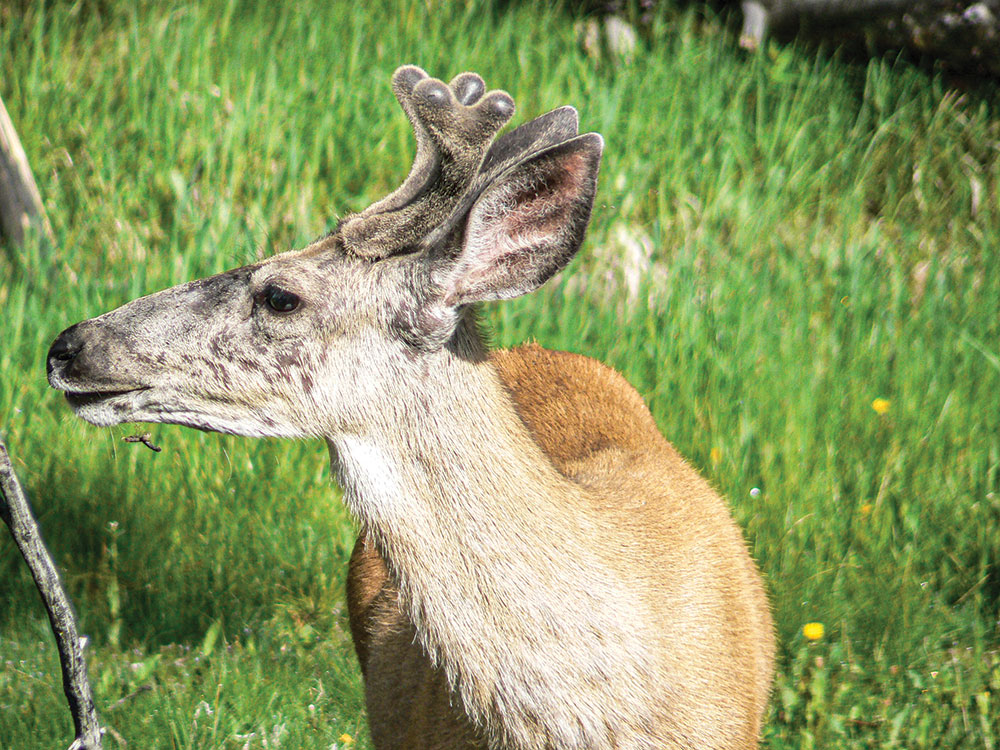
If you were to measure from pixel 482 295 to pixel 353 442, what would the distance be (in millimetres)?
402

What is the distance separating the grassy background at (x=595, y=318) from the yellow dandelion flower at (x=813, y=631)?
0.15ft

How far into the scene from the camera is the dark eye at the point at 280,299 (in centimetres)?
260

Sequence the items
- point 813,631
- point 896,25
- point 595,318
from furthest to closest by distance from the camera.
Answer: point 896,25 → point 595,318 → point 813,631

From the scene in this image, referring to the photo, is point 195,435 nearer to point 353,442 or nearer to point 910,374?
point 353,442

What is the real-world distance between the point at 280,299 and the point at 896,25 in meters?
4.83

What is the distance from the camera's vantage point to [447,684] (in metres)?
2.55

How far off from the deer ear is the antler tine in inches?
4.7

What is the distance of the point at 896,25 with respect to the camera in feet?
21.0

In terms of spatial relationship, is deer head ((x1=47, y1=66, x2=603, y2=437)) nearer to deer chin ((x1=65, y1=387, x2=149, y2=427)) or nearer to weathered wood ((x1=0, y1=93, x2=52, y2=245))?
deer chin ((x1=65, y1=387, x2=149, y2=427))

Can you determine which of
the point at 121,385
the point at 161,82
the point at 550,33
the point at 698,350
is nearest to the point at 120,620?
the point at 121,385

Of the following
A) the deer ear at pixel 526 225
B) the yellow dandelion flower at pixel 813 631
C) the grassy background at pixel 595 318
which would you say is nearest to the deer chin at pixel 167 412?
the deer ear at pixel 526 225

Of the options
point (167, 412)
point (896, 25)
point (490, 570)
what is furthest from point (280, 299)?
point (896, 25)

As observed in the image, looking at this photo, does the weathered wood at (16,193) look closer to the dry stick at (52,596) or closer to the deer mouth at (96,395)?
the deer mouth at (96,395)

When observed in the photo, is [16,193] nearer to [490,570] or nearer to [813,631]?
[490,570]
